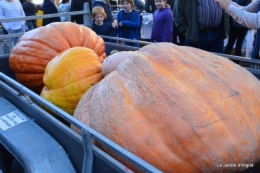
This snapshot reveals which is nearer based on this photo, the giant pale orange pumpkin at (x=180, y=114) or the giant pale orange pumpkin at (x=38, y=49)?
the giant pale orange pumpkin at (x=180, y=114)

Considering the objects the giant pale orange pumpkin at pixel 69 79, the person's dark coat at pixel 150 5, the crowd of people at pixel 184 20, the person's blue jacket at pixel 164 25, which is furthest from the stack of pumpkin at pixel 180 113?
the person's dark coat at pixel 150 5

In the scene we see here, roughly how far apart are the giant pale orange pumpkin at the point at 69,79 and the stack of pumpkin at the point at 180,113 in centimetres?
41

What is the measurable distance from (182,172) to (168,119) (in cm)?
22

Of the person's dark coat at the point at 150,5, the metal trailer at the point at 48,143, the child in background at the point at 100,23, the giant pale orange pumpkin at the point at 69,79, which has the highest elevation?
the person's dark coat at the point at 150,5

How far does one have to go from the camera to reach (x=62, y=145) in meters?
1.37

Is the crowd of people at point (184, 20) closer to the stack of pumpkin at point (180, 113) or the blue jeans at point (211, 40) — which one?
the blue jeans at point (211, 40)

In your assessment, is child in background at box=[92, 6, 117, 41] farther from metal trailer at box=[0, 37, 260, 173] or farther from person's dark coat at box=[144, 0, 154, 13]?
metal trailer at box=[0, 37, 260, 173]

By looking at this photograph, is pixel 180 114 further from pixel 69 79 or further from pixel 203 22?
pixel 203 22

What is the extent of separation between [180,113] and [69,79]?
89cm

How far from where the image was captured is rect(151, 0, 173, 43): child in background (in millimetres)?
4387

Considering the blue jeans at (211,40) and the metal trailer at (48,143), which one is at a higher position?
the blue jeans at (211,40)

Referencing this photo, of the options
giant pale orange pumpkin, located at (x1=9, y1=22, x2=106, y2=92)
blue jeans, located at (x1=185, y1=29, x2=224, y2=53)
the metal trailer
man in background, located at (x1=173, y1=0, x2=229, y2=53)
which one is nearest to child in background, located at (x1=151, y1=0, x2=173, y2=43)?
man in background, located at (x1=173, y1=0, x2=229, y2=53)

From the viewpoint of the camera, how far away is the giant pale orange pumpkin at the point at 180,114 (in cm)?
108

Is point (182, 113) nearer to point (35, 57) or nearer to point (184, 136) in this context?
point (184, 136)
